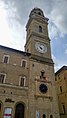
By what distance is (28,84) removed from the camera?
20312mm

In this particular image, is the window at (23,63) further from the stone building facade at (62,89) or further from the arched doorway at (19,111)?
the stone building facade at (62,89)

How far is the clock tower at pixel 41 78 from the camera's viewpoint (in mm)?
19186

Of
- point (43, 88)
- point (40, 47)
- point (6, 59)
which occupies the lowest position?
point (43, 88)

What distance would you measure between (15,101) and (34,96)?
335cm

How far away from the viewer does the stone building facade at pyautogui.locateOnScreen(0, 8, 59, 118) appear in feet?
59.0

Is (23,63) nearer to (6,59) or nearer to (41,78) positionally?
(6,59)

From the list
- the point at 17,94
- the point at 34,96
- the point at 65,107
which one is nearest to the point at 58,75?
the point at 65,107

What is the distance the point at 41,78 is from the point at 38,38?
9.81m

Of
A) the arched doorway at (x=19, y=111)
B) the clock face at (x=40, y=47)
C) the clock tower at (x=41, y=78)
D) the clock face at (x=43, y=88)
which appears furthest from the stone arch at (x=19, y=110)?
the clock face at (x=40, y=47)

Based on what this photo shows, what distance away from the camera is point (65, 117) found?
25.7 meters

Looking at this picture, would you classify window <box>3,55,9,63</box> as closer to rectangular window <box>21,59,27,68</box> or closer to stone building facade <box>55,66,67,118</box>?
rectangular window <box>21,59,27,68</box>

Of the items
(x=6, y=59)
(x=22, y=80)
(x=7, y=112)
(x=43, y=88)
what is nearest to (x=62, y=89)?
(x=43, y=88)

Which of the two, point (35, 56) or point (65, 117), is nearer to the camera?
point (35, 56)

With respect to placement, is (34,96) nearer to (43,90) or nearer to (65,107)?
(43,90)
